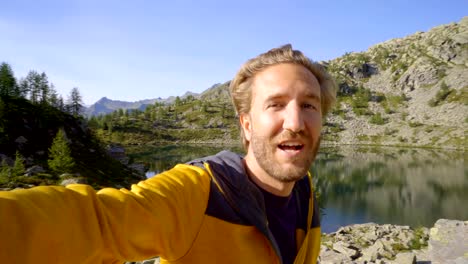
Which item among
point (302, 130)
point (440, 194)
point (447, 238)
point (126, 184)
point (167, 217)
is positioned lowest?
point (440, 194)

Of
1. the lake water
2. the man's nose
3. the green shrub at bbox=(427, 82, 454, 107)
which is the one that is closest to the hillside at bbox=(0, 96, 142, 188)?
the lake water

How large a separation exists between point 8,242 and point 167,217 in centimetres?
88

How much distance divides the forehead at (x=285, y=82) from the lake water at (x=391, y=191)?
29.1 m

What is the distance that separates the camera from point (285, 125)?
8.81 feet

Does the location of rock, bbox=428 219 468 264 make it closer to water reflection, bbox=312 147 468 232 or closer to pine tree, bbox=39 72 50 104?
water reflection, bbox=312 147 468 232

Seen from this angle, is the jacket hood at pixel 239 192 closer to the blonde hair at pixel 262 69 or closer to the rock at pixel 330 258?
the blonde hair at pixel 262 69

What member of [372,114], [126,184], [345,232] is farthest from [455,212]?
[372,114]

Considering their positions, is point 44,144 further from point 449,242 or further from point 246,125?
point 246,125

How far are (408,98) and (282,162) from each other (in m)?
179

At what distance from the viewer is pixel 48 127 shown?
164 ft

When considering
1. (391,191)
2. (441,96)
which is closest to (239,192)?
(391,191)

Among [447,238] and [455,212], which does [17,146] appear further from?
[455,212]

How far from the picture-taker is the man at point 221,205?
132 cm

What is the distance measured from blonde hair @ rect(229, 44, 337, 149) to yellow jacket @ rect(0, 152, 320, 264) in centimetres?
75
